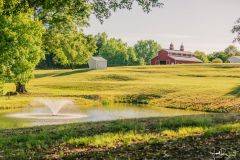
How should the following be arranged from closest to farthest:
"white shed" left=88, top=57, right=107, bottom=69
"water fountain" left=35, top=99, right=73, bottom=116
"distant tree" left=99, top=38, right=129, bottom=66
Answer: "water fountain" left=35, top=99, right=73, bottom=116, "white shed" left=88, top=57, right=107, bottom=69, "distant tree" left=99, top=38, right=129, bottom=66

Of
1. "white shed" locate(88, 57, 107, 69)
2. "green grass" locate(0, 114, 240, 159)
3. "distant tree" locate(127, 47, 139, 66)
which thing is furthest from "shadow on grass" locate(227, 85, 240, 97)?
"distant tree" locate(127, 47, 139, 66)

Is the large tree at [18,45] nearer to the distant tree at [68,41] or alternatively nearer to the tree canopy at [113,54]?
the distant tree at [68,41]

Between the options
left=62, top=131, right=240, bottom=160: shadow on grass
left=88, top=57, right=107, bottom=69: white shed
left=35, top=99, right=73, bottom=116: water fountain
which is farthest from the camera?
left=88, top=57, right=107, bottom=69: white shed

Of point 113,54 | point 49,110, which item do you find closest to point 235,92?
point 49,110

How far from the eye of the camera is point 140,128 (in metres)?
18.4

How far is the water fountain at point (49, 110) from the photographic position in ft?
128

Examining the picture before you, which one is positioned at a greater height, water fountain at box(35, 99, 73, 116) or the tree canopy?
the tree canopy

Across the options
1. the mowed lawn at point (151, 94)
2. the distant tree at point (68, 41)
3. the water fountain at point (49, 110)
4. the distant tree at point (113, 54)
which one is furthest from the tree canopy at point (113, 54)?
the water fountain at point (49, 110)

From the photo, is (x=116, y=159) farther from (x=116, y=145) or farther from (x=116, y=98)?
(x=116, y=98)

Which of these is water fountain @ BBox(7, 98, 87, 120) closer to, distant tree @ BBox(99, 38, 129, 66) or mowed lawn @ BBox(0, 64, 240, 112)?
mowed lawn @ BBox(0, 64, 240, 112)

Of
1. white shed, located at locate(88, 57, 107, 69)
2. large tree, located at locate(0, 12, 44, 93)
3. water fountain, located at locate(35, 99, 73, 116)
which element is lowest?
water fountain, located at locate(35, 99, 73, 116)

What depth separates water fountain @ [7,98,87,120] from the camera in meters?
39.1

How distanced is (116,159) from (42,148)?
408 cm

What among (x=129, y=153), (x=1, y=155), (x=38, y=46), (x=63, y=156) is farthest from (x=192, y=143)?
(x=38, y=46)
